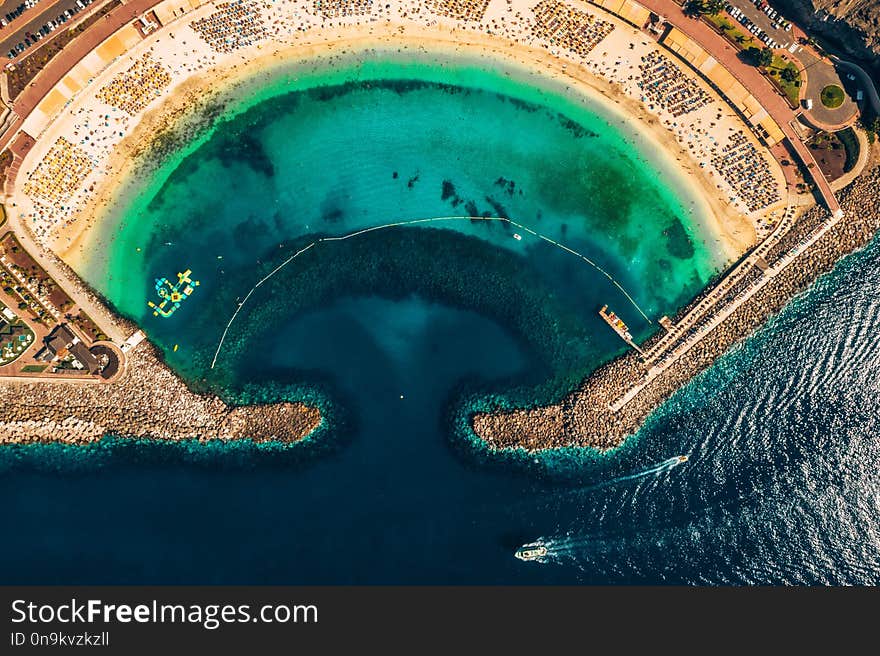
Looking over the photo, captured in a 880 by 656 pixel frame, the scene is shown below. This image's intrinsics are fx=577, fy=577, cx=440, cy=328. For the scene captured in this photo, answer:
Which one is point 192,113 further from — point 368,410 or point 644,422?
point 644,422

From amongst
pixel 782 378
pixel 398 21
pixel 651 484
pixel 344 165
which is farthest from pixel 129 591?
pixel 782 378

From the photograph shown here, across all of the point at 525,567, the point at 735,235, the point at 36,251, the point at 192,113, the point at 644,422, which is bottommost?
the point at 525,567

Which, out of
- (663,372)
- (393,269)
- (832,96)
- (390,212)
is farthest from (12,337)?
(832,96)

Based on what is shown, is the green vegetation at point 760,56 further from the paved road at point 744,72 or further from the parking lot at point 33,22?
the parking lot at point 33,22

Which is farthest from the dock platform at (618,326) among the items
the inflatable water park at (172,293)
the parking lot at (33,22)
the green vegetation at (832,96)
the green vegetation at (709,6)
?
the parking lot at (33,22)

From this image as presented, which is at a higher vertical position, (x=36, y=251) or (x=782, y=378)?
(x=36, y=251)

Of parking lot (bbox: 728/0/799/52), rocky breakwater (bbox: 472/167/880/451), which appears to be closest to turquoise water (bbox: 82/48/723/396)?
rocky breakwater (bbox: 472/167/880/451)

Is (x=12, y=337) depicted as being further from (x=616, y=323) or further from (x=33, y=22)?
(x=616, y=323)

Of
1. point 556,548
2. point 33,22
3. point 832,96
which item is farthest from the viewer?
point 832,96
